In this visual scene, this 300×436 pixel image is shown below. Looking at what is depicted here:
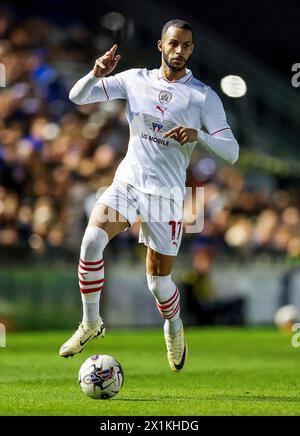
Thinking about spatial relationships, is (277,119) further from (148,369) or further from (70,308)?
(148,369)

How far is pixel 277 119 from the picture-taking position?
72.9 feet

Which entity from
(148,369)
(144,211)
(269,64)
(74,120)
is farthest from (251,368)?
(269,64)

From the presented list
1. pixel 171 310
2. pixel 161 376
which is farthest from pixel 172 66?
pixel 161 376

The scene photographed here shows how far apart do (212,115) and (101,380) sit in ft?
8.08

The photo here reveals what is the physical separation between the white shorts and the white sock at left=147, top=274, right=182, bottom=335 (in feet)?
0.97

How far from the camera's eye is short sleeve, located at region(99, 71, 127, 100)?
9.27 meters

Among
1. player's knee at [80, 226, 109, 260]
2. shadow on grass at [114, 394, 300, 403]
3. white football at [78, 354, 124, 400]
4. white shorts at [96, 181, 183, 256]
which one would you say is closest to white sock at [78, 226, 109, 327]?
player's knee at [80, 226, 109, 260]

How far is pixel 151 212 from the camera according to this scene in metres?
9.21

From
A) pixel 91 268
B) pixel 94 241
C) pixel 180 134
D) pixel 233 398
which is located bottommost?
pixel 233 398

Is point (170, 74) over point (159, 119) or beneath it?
over

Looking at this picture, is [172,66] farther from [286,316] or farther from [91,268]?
[286,316]

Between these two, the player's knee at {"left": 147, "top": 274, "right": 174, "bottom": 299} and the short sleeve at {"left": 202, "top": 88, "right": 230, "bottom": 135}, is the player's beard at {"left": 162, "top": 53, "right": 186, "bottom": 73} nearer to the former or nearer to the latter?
the short sleeve at {"left": 202, "top": 88, "right": 230, "bottom": 135}

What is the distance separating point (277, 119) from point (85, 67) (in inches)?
171

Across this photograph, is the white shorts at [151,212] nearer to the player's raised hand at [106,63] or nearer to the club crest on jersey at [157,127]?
the club crest on jersey at [157,127]
